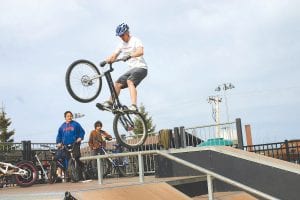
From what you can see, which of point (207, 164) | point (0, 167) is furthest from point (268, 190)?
point (0, 167)

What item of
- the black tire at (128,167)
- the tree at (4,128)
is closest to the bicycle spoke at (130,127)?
the black tire at (128,167)

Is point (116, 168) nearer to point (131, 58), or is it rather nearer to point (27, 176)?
point (27, 176)

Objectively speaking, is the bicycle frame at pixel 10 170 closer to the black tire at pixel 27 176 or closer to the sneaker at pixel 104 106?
the black tire at pixel 27 176

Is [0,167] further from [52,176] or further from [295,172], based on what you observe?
[295,172]

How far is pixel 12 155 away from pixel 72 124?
14.5 feet

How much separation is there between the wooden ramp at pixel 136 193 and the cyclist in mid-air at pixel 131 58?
159 cm

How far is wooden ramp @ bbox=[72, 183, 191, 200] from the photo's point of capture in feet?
21.8

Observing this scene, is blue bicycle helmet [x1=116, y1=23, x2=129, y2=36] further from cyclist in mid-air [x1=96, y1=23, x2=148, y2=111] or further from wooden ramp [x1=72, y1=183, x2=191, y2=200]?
wooden ramp [x1=72, y1=183, x2=191, y2=200]

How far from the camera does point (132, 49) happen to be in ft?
27.5

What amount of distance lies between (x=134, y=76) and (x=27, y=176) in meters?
4.45

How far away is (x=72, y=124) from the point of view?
10562 millimetres

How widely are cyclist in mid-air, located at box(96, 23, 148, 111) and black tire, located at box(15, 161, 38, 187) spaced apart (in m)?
3.73

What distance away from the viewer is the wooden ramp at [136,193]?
6658mm

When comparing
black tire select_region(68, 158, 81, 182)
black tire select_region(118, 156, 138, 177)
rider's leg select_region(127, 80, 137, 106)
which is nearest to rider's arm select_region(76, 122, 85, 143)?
black tire select_region(68, 158, 81, 182)
